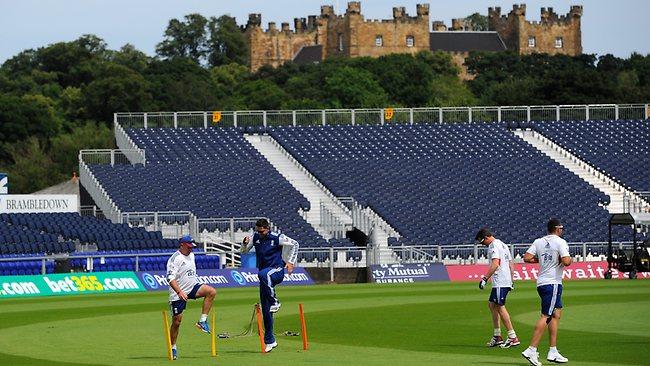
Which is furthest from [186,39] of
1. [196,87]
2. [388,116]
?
[388,116]

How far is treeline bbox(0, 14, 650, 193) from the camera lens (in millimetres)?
106938

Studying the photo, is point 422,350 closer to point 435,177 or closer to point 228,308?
point 228,308

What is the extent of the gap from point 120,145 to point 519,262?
2397 centimetres

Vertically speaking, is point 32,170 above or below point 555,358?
above

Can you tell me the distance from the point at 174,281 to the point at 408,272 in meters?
28.8

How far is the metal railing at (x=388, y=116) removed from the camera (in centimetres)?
7306

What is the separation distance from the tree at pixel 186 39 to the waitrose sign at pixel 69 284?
147147 millimetres

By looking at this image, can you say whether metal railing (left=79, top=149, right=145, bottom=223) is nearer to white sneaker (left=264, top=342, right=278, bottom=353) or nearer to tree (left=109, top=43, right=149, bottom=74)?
white sneaker (left=264, top=342, right=278, bottom=353)

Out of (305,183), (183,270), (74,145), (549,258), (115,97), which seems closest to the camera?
(549,258)

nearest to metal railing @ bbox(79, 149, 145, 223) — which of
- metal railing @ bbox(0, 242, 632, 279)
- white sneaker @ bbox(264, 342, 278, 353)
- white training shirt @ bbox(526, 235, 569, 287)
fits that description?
metal railing @ bbox(0, 242, 632, 279)

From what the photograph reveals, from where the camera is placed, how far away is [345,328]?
29.9 metres

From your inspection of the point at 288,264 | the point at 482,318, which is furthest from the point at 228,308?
the point at 288,264

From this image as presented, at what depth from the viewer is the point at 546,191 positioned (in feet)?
214

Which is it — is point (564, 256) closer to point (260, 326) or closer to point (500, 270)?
point (500, 270)
